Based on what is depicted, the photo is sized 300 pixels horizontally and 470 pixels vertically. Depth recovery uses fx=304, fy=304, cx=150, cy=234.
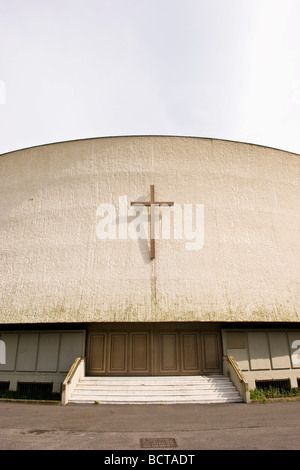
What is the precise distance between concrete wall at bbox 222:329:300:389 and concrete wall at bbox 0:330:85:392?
6.08 metres

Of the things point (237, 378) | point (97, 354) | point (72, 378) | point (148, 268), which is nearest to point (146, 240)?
point (148, 268)

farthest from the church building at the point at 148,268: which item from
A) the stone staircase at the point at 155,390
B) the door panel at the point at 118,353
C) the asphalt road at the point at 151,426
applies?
the asphalt road at the point at 151,426

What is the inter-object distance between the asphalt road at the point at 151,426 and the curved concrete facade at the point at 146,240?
3.28m

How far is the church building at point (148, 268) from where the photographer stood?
1168cm

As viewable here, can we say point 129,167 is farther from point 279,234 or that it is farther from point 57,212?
point 279,234

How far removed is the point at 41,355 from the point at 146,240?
20.4 feet

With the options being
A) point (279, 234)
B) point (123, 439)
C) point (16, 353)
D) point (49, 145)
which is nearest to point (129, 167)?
point (49, 145)

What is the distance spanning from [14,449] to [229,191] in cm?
1191

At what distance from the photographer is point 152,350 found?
1182cm

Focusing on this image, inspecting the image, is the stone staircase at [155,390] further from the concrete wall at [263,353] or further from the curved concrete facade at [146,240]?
the curved concrete facade at [146,240]

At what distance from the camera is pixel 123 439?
18.0ft

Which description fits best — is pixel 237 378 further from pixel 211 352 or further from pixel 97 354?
pixel 97 354

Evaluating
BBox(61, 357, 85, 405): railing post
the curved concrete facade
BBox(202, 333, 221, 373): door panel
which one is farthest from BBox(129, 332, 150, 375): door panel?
BBox(202, 333, 221, 373): door panel

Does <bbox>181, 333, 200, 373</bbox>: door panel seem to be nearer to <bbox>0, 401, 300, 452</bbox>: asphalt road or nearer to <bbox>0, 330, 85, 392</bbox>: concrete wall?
<bbox>0, 401, 300, 452</bbox>: asphalt road
